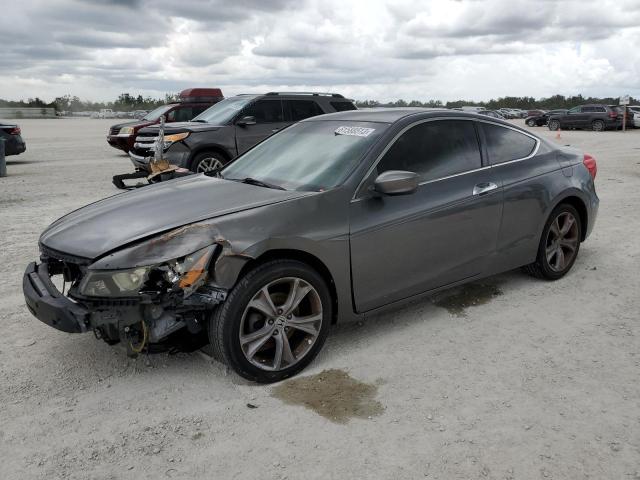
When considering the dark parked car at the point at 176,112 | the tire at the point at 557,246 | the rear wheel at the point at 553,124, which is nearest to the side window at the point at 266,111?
the dark parked car at the point at 176,112

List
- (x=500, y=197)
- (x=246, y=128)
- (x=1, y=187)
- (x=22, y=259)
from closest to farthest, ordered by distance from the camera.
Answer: (x=500, y=197), (x=22, y=259), (x=246, y=128), (x=1, y=187)

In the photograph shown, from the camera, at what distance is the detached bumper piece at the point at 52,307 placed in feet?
10.4

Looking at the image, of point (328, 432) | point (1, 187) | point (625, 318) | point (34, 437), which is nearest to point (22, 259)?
point (34, 437)

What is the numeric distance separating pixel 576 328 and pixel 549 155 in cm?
164

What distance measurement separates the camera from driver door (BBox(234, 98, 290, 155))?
10805 mm

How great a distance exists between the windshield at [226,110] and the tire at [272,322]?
25.7 feet

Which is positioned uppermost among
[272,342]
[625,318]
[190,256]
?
[190,256]

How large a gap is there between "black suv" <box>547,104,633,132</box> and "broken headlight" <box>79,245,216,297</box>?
3161 centimetres

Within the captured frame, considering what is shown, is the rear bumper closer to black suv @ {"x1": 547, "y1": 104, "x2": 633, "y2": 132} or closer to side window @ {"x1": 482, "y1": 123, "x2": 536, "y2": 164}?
side window @ {"x1": 482, "y1": 123, "x2": 536, "y2": 164}

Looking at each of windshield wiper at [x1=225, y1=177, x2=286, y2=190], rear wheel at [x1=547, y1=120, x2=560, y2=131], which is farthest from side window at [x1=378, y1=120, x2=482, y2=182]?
rear wheel at [x1=547, y1=120, x2=560, y2=131]

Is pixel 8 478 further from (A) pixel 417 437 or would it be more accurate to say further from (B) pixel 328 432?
(A) pixel 417 437

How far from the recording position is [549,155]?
17.0 feet

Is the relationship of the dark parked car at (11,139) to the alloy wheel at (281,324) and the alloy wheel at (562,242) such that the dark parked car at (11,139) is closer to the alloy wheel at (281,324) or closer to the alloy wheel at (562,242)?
the alloy wheel at (281,324)

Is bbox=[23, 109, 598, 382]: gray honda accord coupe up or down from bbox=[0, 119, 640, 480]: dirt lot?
up
